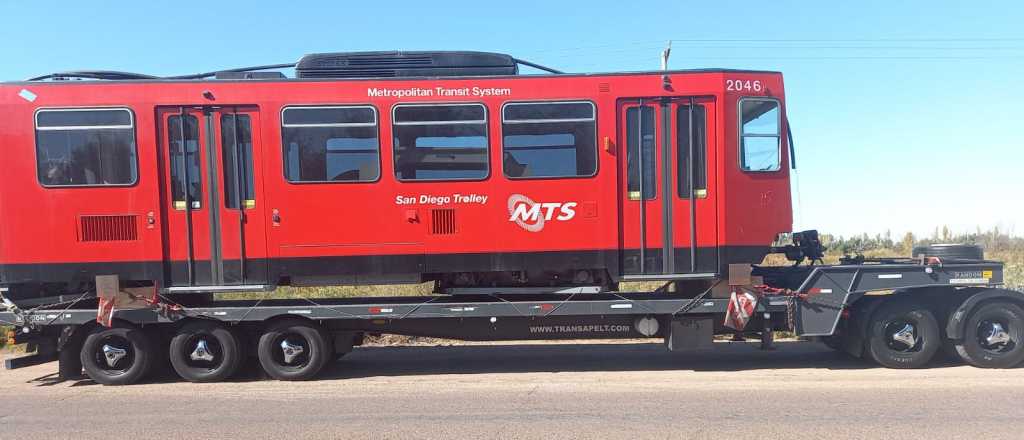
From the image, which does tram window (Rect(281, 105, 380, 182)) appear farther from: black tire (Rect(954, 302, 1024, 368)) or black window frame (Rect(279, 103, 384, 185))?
black tire (Rect(954, 302, 1024, 368))

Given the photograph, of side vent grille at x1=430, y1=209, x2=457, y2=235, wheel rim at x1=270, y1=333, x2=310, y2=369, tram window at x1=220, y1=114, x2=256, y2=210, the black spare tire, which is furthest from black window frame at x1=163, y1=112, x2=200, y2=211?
the black spare tire

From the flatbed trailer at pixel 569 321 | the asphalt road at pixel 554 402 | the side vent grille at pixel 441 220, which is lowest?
the asphalt road at pixel 554 402

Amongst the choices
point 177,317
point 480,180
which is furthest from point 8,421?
point 480,180

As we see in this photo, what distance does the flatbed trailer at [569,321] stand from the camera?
6.36 metres

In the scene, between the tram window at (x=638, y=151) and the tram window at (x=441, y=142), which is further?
the tram window at (x=638, y=151)

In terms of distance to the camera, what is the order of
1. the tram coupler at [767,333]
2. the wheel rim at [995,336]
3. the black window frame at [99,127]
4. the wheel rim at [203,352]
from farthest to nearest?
the tram coupler at [767,333] < the wheel rim at [995,336] < the wheel rim at [203,352] < the black window frame at [99,127]

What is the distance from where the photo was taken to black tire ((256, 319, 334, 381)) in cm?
642

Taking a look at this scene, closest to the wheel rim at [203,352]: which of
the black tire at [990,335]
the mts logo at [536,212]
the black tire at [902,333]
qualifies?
the mts logo at [536,212]

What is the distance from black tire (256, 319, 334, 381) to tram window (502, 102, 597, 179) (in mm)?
2829

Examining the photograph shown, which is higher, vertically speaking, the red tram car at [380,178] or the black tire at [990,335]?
the red tram car at [380,178]

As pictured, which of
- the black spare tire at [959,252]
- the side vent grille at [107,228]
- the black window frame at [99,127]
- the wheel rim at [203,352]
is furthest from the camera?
the black spare tire at [959,252]

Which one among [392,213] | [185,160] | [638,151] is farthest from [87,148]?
[638,151]

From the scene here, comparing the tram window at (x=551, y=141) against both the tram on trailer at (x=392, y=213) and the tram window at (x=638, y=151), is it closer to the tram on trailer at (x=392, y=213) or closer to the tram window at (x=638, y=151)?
the tram on trailer at (x=392, y=213)

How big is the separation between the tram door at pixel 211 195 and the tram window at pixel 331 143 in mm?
377
